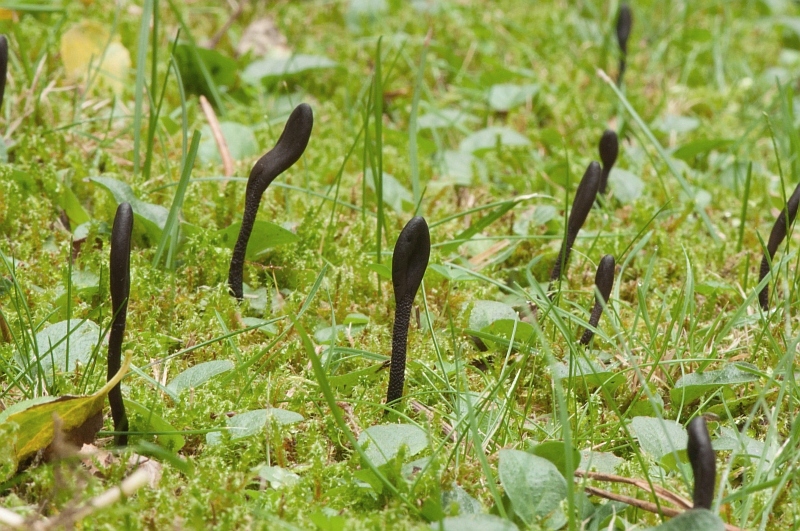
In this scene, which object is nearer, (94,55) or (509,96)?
(94,55)

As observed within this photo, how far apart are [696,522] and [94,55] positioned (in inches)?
101

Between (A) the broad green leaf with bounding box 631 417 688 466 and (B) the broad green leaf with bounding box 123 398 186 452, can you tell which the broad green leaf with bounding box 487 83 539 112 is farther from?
(B) the broad green leaf with bounding box 123 398 186 452

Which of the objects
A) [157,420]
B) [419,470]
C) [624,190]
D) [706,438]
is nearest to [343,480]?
[419,470]

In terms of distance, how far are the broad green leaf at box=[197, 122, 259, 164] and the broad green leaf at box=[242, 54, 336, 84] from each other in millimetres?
478

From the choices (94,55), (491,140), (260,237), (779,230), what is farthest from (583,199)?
(94,55)

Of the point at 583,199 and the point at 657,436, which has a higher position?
the point at 583,199

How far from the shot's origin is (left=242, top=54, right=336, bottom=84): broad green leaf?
3271 millimetres

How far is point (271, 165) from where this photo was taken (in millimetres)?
1883

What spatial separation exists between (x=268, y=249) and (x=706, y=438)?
4.19 feet

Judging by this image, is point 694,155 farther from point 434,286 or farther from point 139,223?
point 139,223

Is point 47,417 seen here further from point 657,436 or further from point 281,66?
point 281,66

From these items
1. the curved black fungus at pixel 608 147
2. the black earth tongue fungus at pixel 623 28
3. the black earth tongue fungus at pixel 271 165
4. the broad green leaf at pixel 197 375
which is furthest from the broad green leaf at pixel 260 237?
the black earth tongue fungus at pixel 623 28

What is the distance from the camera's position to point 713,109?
3.66m

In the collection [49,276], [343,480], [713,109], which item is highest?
[713,109]
